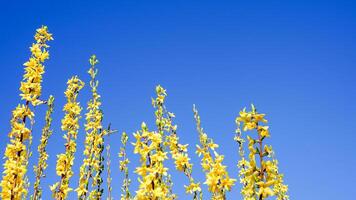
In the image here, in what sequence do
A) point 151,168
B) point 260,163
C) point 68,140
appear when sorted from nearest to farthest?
point 260,163
point 151,168
point 68,140

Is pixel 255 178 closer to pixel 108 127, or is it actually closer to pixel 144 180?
pixel 144 180

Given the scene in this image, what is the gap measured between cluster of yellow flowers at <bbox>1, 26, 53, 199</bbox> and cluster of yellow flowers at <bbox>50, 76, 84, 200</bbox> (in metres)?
0.63

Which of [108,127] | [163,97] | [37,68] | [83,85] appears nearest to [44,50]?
[37,68]

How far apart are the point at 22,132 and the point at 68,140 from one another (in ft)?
4.69

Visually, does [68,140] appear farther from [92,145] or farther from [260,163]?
[260,163]

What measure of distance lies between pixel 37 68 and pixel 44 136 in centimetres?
219

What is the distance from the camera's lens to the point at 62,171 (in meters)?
6.47

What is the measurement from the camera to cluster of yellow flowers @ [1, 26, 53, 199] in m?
5.30

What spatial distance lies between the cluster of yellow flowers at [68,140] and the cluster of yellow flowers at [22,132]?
24.6 inches

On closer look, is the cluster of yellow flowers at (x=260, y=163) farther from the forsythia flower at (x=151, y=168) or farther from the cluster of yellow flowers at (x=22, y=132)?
the cluster of yellow flowers at (x=22, y=132)

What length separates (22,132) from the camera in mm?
5797

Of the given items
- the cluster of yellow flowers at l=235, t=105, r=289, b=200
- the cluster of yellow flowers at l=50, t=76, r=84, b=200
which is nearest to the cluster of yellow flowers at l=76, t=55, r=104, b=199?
the cluster of yellow flowers at l=50, t=76, r=84, b=200

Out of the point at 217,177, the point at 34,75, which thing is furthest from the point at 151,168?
the point at 34,75

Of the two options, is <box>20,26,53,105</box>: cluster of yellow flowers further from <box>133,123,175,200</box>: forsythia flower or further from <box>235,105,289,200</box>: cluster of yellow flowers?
<box>235,105,289,200</box>: cluster of yellow flowers
